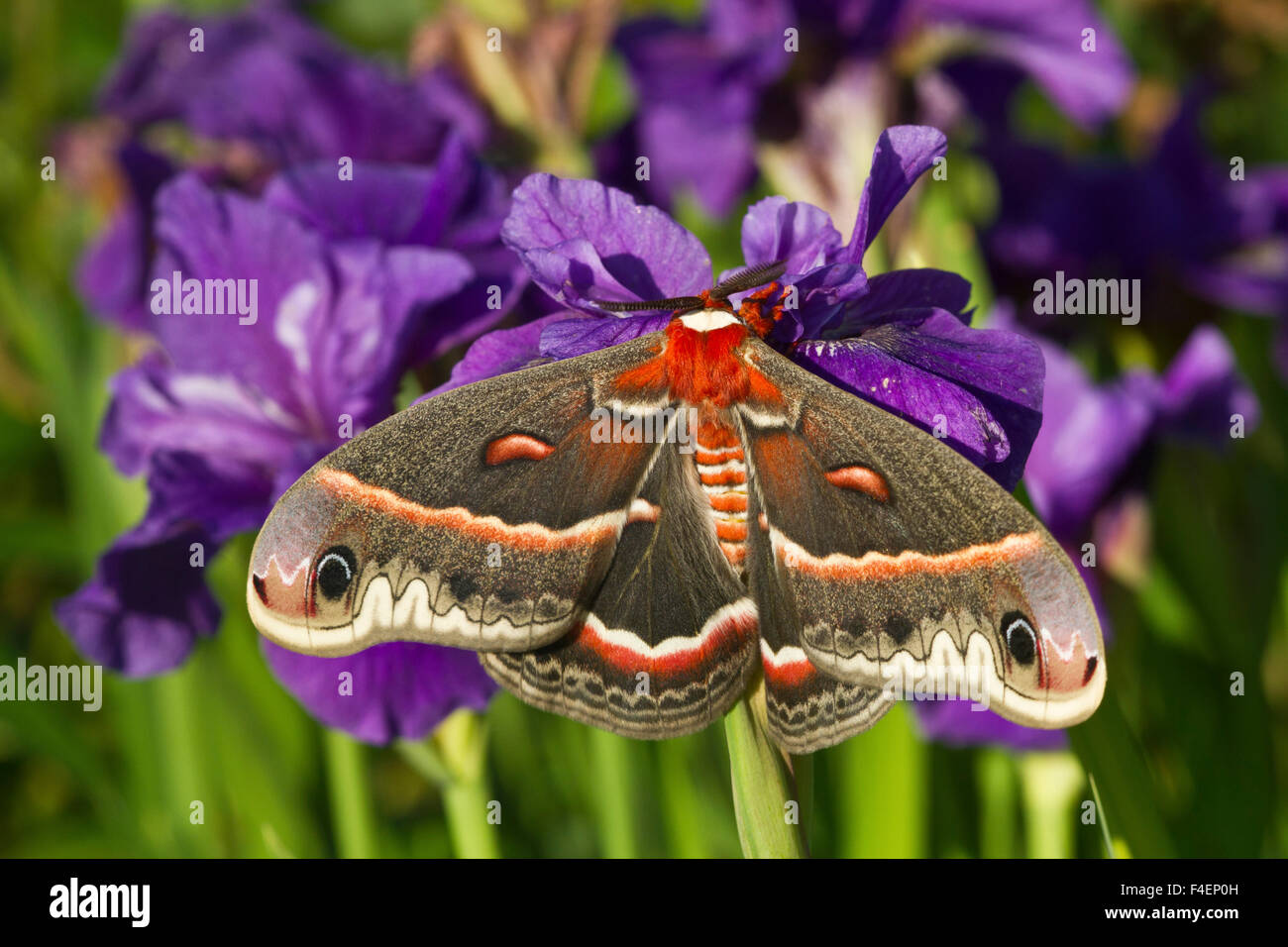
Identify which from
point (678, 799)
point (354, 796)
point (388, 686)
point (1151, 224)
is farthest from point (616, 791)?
point (1151, 224)

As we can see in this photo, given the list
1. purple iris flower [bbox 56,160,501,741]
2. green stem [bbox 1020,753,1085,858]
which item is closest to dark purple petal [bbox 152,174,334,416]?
purple iris flower [bbox 56,160,501,741]

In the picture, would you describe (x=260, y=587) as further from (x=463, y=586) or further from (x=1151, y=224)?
(x=1151, y=224)

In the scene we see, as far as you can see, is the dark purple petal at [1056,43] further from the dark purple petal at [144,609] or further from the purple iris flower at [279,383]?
the dark purple petal at [144,609]

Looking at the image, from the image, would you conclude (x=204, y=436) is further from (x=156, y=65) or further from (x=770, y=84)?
(x=770, y=84)

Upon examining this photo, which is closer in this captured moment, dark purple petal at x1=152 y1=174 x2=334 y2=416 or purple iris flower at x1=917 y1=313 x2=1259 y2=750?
dark purple petal at x1=152 y1=174 x2=334 y2=416

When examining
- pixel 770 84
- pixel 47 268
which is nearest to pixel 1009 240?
pixel 770 84

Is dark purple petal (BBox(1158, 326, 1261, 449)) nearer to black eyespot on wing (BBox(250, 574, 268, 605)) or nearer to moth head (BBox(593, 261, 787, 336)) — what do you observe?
moth head (BBox(593, 261, 787, 336))
